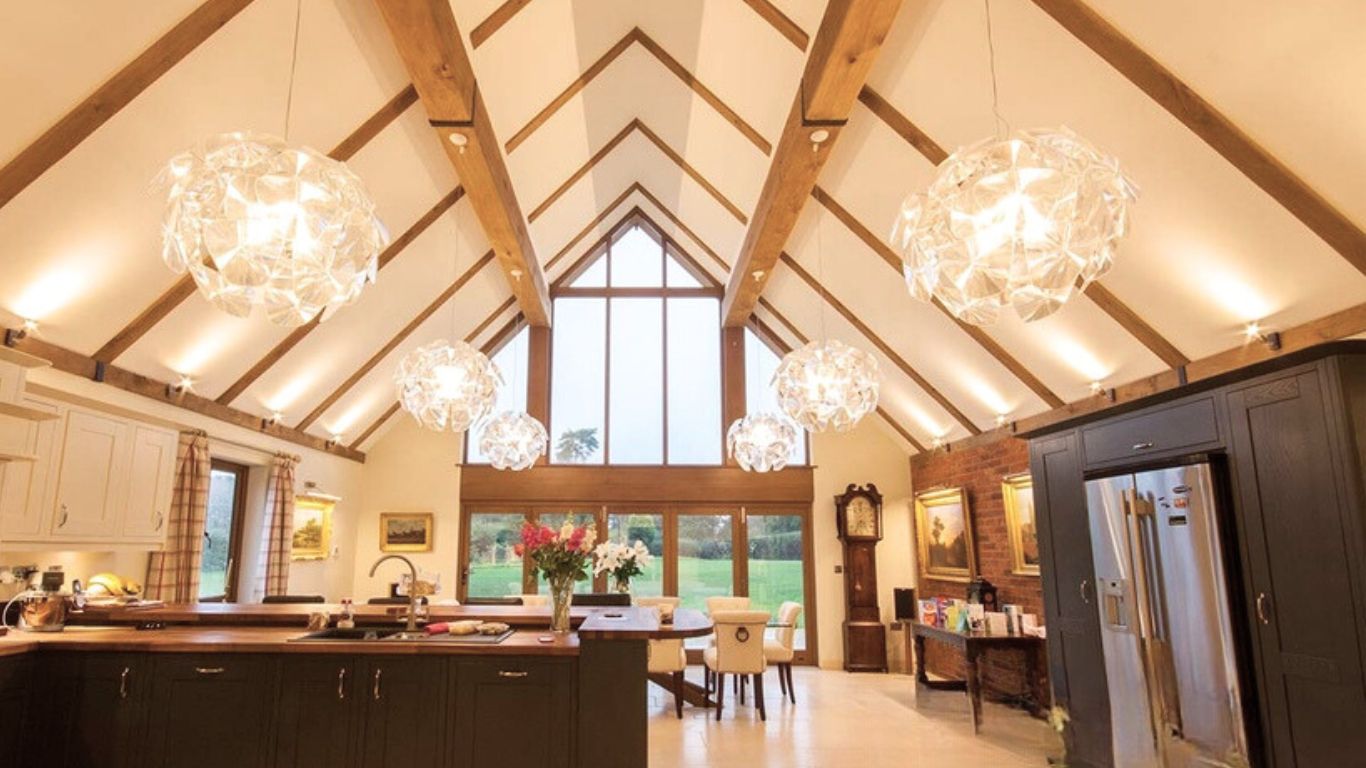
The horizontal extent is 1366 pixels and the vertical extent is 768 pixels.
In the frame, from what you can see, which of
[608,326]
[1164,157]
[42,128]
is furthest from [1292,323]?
[608,326]

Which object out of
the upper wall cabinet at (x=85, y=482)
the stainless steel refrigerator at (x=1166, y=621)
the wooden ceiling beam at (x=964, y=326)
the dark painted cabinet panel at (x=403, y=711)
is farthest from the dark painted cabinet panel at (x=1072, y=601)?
the upper wall cabinet at (x=85, y=482)

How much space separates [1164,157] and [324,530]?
8218 millimetres

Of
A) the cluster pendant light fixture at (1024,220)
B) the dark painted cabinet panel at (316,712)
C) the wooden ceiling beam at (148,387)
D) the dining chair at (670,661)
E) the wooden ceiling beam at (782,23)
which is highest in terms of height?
the wooden ceiling beam at (782,23)

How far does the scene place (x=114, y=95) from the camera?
3.35 metres

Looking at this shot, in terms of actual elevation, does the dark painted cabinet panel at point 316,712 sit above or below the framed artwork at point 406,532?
below

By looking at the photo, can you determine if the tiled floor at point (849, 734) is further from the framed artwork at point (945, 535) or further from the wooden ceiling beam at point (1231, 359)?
the wooden ceiling beam at point (1231, 359)

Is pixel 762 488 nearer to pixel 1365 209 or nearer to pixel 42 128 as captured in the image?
pixel 1365 209

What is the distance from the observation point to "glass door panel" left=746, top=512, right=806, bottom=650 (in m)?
8.84

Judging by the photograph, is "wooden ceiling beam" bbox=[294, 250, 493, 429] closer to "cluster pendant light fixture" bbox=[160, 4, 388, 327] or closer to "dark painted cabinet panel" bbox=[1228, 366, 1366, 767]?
"cluster pendant light fixture" bbox=[160, 4, 388, 327]

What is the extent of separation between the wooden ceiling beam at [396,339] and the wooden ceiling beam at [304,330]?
1094 mm

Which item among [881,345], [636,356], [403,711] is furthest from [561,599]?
[636,356]

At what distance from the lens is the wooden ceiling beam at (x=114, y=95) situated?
3.32 m

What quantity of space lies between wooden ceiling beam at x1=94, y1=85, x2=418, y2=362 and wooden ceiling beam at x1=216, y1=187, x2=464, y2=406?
103 cm

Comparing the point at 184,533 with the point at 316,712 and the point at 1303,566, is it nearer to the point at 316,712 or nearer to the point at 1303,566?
the point at 316,712
